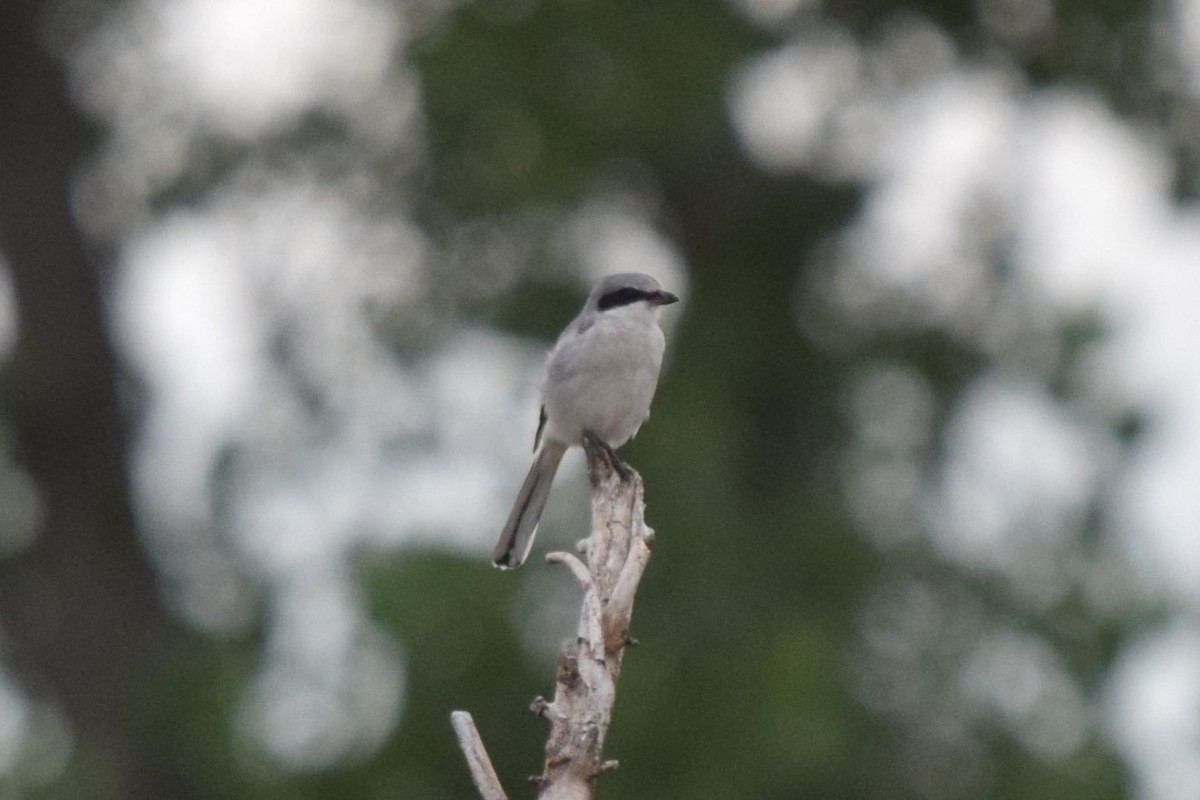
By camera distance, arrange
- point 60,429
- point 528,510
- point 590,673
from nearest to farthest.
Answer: point 590,673
point 528,510
point 60,429

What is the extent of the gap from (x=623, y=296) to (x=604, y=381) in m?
0.40

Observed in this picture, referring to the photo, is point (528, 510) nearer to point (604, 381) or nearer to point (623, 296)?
point (604, 381)

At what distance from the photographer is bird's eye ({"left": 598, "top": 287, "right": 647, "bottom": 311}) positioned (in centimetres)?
732

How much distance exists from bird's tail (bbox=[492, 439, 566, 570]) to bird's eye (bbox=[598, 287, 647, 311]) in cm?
53

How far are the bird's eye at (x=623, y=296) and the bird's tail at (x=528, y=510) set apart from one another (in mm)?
525

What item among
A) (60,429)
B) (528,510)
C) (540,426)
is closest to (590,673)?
(528,510)

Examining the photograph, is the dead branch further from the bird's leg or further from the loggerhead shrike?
the loggerhead shrike

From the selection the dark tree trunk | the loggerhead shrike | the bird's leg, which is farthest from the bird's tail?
the dark tree trunk

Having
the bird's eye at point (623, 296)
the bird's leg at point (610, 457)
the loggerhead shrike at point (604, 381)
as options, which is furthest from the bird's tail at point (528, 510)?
the bird's eye at point (623, 296)

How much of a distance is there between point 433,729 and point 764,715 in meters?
2.01

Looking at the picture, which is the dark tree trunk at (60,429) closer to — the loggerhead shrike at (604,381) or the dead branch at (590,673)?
the loggerhead shrike at (604,381)

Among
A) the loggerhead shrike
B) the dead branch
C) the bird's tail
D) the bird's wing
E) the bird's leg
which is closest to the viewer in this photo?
the dead branch

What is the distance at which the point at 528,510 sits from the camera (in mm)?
6758

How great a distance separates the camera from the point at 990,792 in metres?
13.7
